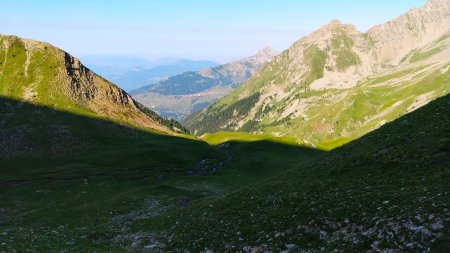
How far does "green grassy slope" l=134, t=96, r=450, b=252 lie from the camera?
797 inches

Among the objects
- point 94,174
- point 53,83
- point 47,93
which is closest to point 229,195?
point 94,174

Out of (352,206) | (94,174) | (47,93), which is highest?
(47,93)

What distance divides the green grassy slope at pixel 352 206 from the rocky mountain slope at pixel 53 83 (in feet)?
343

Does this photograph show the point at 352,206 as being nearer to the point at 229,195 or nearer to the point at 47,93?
the point at 229,195

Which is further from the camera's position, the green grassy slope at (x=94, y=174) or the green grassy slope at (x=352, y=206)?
the green grassy slope at (x=94, y=174)

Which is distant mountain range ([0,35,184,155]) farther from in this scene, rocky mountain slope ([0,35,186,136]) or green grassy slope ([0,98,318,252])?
green grassy slope ([0,98,318,252])

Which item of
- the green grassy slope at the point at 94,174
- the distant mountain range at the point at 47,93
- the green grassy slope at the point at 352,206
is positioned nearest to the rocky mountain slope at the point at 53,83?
the distant mountain range at the point at 47,93

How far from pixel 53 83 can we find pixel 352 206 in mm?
141564

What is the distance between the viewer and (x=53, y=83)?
472 ft

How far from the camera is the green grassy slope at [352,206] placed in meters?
20.2

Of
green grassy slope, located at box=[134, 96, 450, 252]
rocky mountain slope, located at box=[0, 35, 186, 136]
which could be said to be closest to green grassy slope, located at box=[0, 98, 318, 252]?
rocky mountain slope, located at box=[0, 35, 186, 136]

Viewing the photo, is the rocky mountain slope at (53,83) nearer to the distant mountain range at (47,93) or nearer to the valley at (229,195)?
the distant mountain range at (47,93)

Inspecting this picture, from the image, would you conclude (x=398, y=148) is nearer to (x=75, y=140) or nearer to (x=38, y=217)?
(x=38, y=217)

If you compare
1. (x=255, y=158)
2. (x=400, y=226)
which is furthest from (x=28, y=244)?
(x=255, y=158)
